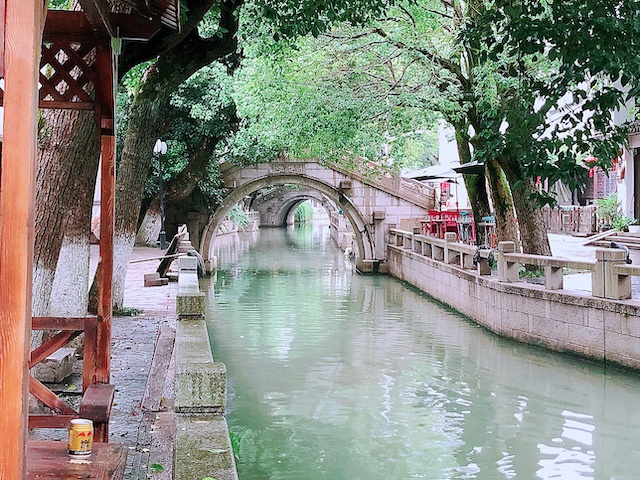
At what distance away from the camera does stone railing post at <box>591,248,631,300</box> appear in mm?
9562

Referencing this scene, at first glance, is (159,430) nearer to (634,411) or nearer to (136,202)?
(136,202)

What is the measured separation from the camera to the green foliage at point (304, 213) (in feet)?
232

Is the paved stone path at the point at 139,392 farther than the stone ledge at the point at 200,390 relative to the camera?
Yes

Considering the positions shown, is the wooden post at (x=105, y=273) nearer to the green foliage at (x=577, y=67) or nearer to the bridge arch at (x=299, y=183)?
the green foliage at (x=577, y=67)

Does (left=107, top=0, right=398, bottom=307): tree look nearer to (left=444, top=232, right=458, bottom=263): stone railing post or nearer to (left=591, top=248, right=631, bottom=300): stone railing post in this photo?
(left=591, top=248, right=631, bottom=300): stone railing post

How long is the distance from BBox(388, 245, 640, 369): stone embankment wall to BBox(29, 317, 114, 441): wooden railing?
6.96m

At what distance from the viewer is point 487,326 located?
1296 cm

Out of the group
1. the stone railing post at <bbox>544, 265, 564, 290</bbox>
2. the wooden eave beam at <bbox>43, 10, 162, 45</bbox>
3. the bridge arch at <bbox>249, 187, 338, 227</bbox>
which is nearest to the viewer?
the wooden eave beam at <bbox>43, 10, 162, 45</bbox>

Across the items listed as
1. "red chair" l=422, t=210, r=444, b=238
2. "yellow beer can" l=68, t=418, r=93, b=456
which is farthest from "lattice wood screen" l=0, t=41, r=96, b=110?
"red chair" l=422, t=210, r=444, b=238

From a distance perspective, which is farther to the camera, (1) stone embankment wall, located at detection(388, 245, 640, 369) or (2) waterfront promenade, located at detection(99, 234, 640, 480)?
(1) stone embankment wall, located at detection(388, 245, 640, 369)

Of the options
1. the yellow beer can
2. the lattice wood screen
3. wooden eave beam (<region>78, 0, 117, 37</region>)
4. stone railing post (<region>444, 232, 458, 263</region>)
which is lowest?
the yellow beer can

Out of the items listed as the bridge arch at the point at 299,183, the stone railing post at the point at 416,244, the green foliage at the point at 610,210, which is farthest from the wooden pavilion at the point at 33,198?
the bridge arch at the point at 299,183

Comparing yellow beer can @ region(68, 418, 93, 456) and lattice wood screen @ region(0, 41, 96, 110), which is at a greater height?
lattice wood screen @ region(0, 41, 96, 110)

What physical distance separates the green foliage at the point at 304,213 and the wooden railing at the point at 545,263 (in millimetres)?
51672
